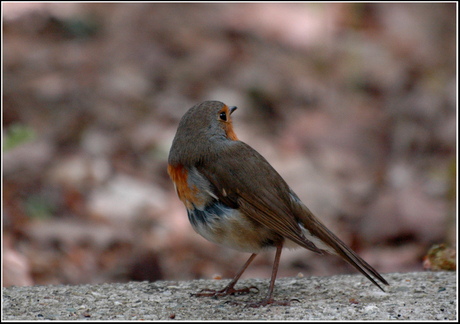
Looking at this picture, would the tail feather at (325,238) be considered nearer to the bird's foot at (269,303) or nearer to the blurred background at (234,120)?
the bird's foot at (269,303)

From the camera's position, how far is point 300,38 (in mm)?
9398

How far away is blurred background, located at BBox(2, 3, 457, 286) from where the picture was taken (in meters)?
5.26

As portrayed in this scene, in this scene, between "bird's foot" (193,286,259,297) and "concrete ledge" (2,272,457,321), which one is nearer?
"concrete ledge" (2,272,457,321)

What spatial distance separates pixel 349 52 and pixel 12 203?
5.96 meters

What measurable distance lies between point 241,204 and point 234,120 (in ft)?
13.6

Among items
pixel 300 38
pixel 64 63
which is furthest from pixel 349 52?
pixel 64 63

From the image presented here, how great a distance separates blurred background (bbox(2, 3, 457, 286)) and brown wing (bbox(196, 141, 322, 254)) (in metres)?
1.04

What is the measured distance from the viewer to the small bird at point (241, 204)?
10.3ft

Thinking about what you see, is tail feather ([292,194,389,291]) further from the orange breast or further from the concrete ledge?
the orange breast

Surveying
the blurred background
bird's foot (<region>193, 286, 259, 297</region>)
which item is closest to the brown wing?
bird's foot (<region>193, 286, 259, 297</region>)

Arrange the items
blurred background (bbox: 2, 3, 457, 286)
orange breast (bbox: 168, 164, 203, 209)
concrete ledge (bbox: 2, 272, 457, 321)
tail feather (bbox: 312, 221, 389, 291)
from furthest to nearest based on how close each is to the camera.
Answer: blurred background (bbox: 2, 3, 457, 286)
orange breast (bbox: 168, 164, 203, 209)
tail feather (bbox: 312, 221, 389, 291)
concrete ledge (bbox: 2, 272, 457, 321)

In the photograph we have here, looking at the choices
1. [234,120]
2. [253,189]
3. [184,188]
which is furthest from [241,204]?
[234,120]

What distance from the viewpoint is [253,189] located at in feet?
10.4

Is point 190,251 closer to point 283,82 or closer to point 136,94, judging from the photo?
point 136,94
